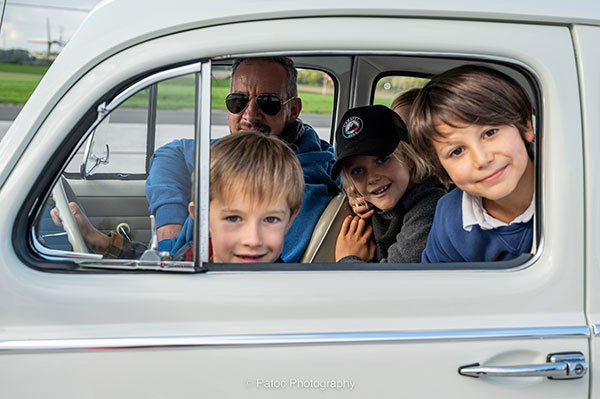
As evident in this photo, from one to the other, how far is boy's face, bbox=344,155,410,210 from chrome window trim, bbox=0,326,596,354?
0.99 meters

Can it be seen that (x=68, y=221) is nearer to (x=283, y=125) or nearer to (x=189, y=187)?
(x=189, y=187)

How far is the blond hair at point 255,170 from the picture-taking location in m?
1.63

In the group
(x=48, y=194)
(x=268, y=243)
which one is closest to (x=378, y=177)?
(x=268, y=243)

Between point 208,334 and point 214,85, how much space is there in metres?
0.61

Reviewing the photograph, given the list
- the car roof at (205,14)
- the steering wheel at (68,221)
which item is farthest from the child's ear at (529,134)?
the steering wheel at (68,221)

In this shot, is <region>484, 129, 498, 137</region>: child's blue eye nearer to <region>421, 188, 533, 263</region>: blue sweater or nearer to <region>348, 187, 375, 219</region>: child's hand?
<region>421, 188, 533, 263</region>: blue sweater

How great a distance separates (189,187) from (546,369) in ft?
3.08

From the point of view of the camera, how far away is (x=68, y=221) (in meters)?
1.62

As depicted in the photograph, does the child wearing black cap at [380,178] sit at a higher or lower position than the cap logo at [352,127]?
lower

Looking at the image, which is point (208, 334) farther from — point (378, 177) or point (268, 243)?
point (378, 177)

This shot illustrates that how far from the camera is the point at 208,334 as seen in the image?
1.38m

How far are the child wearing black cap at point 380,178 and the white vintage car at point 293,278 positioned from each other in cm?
80

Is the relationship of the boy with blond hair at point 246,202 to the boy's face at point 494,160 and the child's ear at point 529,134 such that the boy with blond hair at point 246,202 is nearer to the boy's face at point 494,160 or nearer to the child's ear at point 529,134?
the boy's face at point 494,160

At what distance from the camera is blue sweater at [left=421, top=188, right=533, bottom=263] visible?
1617 millimetres
